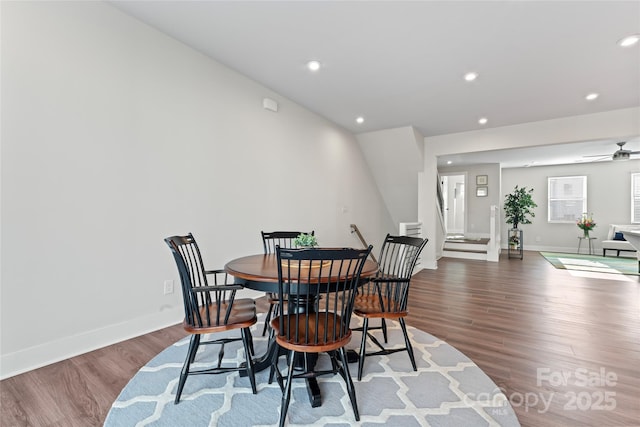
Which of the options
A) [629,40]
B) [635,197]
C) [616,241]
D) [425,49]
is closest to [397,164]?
[425,49]

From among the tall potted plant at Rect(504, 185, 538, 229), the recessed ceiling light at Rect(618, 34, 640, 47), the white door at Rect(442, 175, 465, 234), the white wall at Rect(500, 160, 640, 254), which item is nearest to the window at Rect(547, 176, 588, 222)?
the white wall at Rect(500, 160, 640, 254)

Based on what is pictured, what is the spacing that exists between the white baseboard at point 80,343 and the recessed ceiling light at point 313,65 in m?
2.86

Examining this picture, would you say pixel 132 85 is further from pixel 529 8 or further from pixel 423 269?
pixel 423 269

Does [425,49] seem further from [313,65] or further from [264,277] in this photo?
[264,277]

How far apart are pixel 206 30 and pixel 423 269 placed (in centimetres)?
511

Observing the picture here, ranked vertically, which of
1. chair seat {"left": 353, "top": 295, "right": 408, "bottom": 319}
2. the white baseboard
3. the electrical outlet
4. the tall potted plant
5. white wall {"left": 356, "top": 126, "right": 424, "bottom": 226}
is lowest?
the white baseboard

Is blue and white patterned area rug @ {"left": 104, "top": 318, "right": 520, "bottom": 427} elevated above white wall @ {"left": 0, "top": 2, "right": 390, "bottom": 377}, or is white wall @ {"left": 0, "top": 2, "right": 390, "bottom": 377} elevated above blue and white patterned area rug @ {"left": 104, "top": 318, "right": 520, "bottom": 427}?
white wall @ {"left": 0, "top": 2, "right": 390, "bottom": 377}

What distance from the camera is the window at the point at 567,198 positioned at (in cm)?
810

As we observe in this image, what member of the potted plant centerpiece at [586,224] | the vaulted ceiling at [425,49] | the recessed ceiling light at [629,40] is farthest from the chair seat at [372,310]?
the potted plant centerpiece at [586,224]

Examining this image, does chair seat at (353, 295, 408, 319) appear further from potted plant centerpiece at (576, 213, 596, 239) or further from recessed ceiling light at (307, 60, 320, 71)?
potted plant centerpiece at (576, 213, 596, 239)

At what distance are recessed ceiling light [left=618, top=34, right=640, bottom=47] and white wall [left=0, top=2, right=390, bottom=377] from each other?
12.1 ft

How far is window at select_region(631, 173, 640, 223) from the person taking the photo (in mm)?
7434

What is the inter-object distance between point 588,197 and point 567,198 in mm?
444

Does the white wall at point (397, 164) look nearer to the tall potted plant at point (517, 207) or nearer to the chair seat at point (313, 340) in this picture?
the tall potted plant at point (517, 207)
